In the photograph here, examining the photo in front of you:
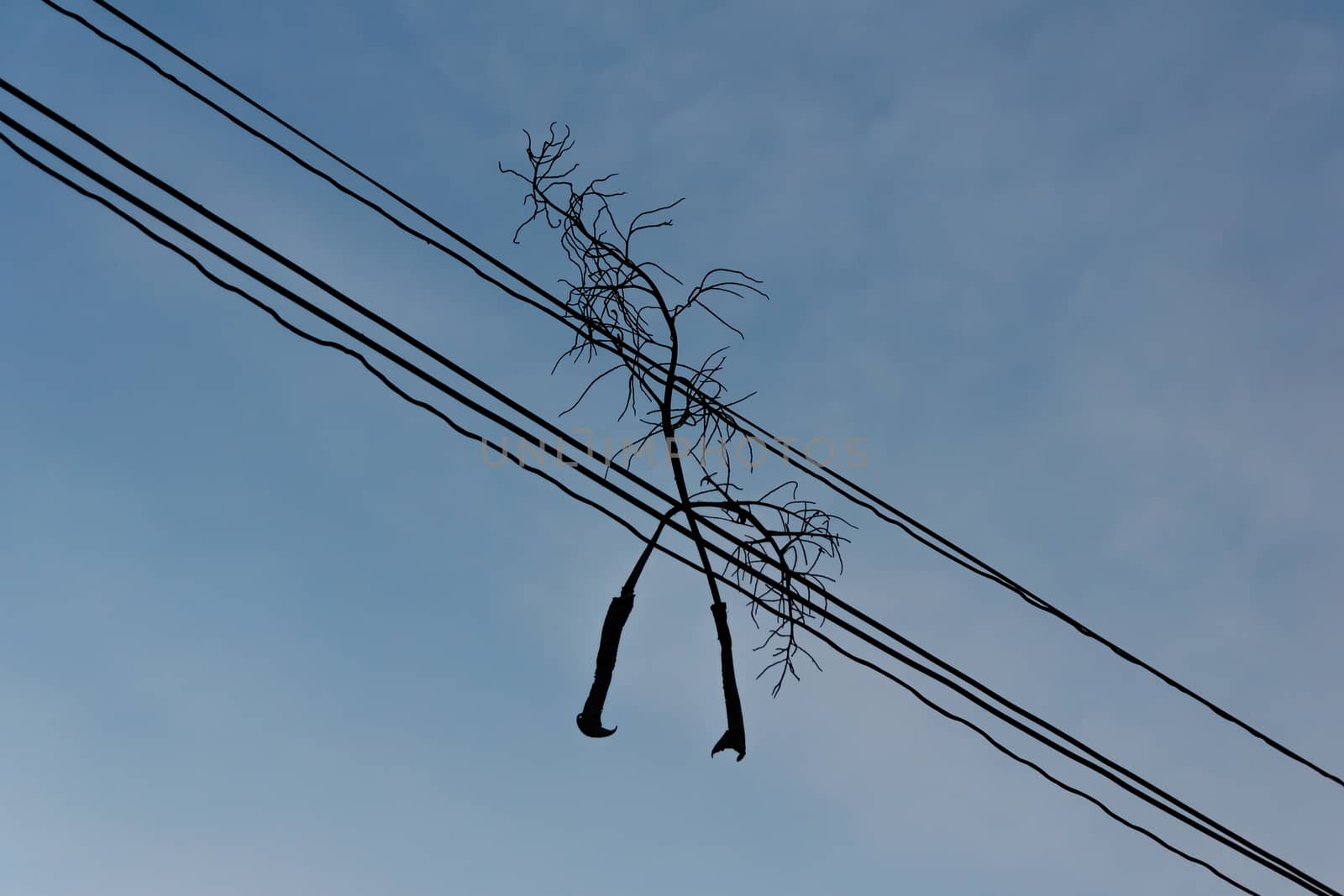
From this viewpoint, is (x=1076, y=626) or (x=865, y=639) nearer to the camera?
(x=865, y=639)

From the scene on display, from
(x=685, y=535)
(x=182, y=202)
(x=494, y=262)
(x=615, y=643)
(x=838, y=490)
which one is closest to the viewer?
(x=182, y=202)

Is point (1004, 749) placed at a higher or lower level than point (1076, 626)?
lower

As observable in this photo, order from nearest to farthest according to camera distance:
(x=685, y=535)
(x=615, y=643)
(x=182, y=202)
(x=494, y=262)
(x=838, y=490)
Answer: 1. (x=182, y=202)
2. (x=615, y=643)
3. (x=685, y=535)
4. (x=494, y=262)
5. (x=838, y=490)

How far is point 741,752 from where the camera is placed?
4.22m

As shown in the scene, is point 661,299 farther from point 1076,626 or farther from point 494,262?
point 1076,626

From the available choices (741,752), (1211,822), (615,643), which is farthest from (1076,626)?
(615,643)

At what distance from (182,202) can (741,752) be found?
8.98 ft

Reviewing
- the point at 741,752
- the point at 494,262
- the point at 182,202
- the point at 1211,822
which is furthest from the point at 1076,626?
the point at 182,202

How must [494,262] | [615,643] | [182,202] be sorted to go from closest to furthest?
[182,202], [615,643], [494,262]

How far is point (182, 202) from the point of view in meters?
3.85

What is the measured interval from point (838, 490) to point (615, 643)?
5.25 ft

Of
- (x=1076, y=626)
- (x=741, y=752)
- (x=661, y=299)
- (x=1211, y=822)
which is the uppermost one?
(x=661, y=299)

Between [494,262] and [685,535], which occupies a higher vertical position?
[494,262]

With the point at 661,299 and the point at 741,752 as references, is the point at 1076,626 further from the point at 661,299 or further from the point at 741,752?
the point at 661,299
